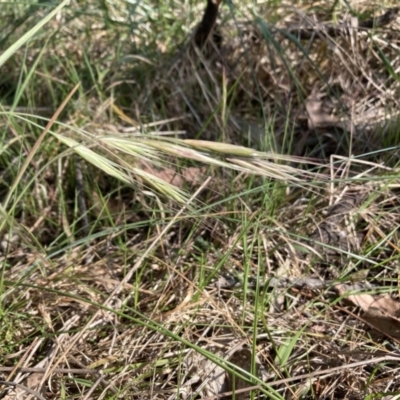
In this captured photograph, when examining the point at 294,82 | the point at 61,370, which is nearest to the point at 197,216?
the point at 61,370

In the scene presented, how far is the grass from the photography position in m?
1.28

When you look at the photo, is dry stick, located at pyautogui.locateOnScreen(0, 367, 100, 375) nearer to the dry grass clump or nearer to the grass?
the grass

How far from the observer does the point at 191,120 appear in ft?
6.87

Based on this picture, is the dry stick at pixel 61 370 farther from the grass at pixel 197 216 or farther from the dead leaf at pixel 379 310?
the dead leaf at pixel 379 310

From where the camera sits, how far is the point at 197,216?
4.05ft

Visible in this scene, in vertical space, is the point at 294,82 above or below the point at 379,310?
above

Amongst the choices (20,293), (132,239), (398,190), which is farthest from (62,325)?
(398,190)

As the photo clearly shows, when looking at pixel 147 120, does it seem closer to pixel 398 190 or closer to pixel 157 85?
pixel 157 85

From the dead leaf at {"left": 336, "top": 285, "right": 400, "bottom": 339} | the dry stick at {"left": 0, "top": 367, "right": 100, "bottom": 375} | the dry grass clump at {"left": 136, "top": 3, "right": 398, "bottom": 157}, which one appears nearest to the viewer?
the dry stick at {"left": 0, "top": 367, "right": 100, "bottom": 375}

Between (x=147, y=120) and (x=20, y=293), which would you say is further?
(x=147, y=120)

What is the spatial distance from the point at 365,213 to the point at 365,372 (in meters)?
0.45

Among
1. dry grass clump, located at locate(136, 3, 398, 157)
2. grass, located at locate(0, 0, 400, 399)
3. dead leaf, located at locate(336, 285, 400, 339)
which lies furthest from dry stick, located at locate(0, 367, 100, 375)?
dry grass clump, located at locate(136, 3, 398, 157)

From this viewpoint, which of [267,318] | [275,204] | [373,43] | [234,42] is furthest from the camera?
[234,42]

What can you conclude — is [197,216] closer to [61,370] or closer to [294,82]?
[61,370]
